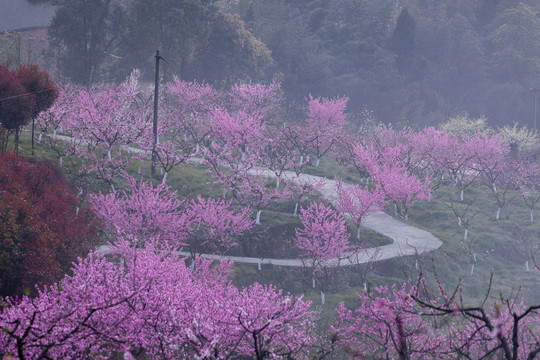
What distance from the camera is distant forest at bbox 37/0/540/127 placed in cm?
6338

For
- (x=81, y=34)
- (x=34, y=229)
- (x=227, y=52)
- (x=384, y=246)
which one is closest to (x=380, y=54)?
(x=227, y=52)

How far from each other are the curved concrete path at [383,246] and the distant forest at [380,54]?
27.1 meters

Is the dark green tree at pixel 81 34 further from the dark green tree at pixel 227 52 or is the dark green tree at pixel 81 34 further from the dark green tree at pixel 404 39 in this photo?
the dark green tree at pixel 404 39

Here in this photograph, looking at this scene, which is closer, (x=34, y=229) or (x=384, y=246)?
(x=34, y=229)

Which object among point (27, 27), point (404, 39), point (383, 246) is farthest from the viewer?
point (404, 39)

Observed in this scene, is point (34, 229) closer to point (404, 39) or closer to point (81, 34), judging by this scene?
point (81, 34)

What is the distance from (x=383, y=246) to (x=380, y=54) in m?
52.8

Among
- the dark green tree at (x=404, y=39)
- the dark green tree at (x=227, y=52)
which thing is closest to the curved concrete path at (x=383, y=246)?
the dark green tree at (x=227, y=52)

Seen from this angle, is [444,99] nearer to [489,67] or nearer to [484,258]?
[489,67]

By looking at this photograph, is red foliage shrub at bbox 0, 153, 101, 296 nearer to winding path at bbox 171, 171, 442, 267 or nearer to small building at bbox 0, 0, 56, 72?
winding path at bbox 171, 171, 442, 267

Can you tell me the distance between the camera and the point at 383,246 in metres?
32.2

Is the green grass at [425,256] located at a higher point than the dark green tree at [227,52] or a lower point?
lower

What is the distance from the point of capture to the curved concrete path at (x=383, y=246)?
28562 mm

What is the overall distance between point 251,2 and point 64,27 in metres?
36.1
